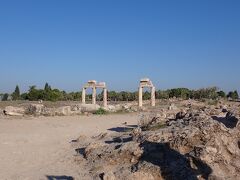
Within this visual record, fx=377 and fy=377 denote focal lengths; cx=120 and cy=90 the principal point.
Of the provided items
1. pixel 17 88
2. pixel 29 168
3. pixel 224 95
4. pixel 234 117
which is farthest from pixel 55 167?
pixel 17 88

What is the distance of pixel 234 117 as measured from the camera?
1051 centimetres

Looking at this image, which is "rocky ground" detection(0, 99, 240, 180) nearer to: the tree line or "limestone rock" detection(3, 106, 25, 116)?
"limestone rock" detection(3, 106, 25, 116)

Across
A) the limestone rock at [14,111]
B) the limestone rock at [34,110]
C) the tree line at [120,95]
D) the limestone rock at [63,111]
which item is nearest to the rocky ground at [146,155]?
the limestone rock at [14,111]

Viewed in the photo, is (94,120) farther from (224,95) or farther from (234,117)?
(224,95)

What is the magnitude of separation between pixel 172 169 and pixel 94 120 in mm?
12804

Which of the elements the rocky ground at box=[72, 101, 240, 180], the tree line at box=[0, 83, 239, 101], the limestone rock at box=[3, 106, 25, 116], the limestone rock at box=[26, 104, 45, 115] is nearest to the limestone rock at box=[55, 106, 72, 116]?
the limestone rock at box=[26, 104, 45, 115]

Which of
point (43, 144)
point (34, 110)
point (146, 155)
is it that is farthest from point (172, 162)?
point (34, 110)

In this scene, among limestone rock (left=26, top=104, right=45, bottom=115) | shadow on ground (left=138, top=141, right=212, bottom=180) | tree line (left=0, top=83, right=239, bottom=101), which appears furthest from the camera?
tree line (left=0, top=83, right=239, bottom=101)

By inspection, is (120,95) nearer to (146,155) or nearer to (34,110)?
(34,110)

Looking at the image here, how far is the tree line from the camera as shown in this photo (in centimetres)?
4899

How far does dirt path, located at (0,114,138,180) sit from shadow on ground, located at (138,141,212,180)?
1.73 meters

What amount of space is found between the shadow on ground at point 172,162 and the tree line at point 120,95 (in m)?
39.2

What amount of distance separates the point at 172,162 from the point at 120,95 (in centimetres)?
4712

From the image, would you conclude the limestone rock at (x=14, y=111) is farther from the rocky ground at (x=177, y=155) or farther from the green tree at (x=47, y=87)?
the green tree at (x=47, y=87)
